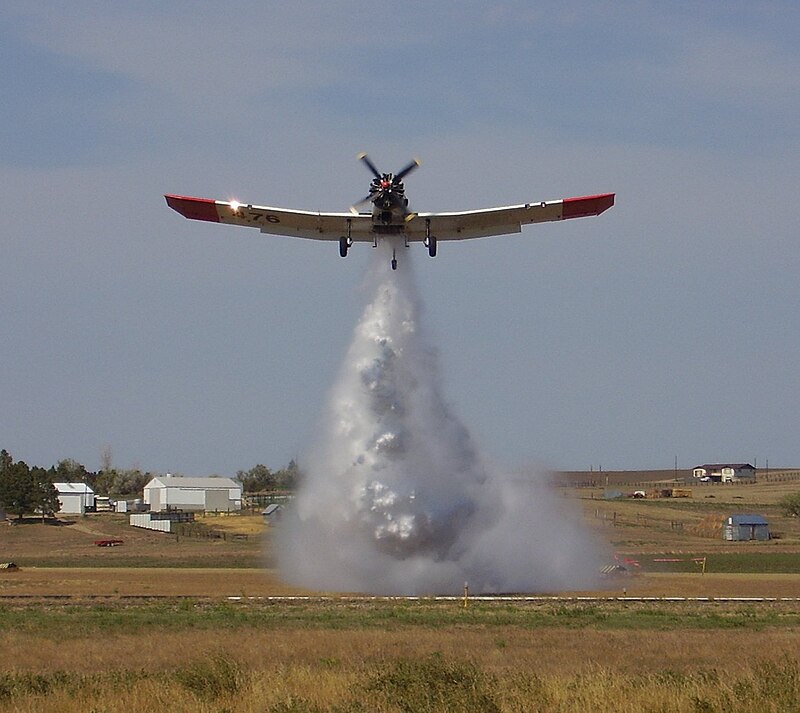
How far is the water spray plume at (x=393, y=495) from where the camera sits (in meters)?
49.2

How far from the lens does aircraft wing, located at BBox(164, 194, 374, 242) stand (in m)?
49.1

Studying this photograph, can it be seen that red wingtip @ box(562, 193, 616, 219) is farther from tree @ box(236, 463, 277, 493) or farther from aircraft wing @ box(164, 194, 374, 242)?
tree @ box(236, 463, 277, 493)

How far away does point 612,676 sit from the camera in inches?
906

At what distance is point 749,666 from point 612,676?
3681mm

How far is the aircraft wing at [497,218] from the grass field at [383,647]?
602 inches

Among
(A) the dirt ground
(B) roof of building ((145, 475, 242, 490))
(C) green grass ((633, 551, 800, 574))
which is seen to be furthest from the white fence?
(C) green grass ((633, 551, 800, 574))

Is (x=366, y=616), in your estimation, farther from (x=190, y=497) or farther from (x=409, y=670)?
(x=190, y=497)

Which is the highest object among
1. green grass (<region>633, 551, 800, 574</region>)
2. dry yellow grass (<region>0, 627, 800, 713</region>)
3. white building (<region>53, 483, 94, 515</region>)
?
white building (<region>53, 483, 94, 515</region>)

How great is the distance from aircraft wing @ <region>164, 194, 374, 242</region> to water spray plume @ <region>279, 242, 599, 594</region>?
6.73ft

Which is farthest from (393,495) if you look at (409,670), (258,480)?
(258,480)

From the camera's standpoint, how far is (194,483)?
148m

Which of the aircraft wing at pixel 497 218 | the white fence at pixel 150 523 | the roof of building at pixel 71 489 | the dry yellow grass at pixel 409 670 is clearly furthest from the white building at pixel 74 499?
the dry yellow grass at pixel 409 670

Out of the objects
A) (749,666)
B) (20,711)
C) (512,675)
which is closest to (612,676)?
(512,675)

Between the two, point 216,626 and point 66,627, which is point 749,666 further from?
point 66,627
